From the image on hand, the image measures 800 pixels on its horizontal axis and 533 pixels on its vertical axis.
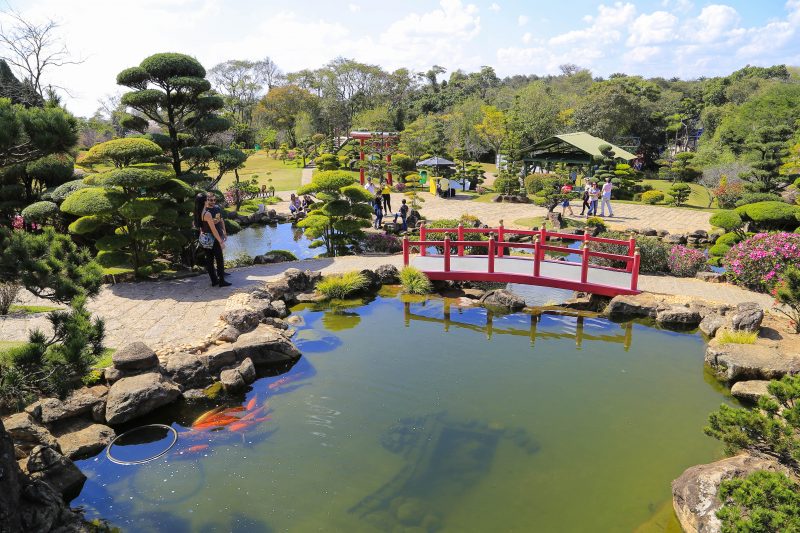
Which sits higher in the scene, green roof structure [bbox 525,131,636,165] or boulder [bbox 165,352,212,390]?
green roof structure [bbox 525,131,636,165]

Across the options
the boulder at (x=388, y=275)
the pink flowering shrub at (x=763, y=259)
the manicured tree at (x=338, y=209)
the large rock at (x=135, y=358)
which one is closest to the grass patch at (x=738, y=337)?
the pink flowering shrub at (x=763, y=259)

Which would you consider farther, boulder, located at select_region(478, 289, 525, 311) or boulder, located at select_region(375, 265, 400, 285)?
boulder, located at select_region(375, 265, 400, 285)

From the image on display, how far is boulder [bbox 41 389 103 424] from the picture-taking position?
6.86 meters

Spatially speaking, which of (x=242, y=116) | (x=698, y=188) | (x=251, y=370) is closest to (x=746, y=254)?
(x=251, y=370)

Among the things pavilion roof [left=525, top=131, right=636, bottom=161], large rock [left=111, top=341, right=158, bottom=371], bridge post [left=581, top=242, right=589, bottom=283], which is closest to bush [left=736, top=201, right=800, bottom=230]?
bridge post [left=581, top=242, right=589, bottom=283]

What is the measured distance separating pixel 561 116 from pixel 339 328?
111 feet

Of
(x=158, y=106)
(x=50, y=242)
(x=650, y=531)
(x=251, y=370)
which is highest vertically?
(x=158, y=106)

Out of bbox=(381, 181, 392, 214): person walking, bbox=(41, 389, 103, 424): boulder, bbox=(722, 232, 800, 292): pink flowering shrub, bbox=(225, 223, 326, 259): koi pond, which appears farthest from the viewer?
bbox=(381, 181, 392, 214): person walking

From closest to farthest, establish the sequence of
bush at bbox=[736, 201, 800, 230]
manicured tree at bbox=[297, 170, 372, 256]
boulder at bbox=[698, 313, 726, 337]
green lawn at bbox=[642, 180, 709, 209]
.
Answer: boulder at bbox=[698, 313, 726, 337] < bush at bbox=[736, 201, 800, 230] < manicured tree at bbox=[297, 170, 372, 256] < green lawn at bbox=[642, 180, 709, 209]

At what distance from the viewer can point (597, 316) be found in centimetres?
1140

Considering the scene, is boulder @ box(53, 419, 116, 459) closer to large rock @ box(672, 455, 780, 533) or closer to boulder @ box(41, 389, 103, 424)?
boulder @ box(41, 389, 103, 424)

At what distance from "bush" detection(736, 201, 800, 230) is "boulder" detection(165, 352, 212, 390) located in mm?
14602

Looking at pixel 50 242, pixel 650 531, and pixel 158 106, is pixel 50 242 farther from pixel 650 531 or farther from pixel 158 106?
pixel 158 106

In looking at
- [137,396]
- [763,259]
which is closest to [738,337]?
[763,259]
